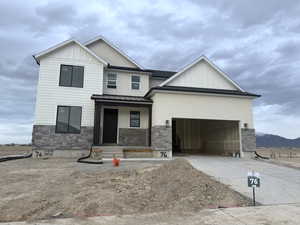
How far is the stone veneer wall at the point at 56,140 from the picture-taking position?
1445 centimetres

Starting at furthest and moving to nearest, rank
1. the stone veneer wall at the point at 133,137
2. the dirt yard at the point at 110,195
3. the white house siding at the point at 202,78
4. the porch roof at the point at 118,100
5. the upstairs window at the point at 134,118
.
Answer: the upstairs window at the point at 134,118 → the stone veneer wall at the point at 133,137 → the white house siding at the point at 202,78 → the porch roof at the point at 118,100 → the dirt yard at the point at 110,195

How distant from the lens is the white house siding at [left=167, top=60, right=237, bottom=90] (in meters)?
15.7

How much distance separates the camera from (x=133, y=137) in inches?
635

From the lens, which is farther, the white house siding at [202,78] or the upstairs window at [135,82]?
the upstairs window at [135,82]

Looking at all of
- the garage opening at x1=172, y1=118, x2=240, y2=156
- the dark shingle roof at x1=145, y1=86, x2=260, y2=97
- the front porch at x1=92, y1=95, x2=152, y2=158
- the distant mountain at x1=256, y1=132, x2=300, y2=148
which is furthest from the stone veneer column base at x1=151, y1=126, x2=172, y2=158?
the distant mountain at x1=256, y1=132, x2=300, y2=148

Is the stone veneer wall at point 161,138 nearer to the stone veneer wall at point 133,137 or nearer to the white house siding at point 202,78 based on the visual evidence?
the stone veneer wall at point 133,137

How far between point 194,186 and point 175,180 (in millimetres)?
711

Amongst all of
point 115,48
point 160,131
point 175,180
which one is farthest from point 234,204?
point 115,48

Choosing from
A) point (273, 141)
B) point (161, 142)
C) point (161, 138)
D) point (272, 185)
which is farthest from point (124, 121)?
point (273, 141)

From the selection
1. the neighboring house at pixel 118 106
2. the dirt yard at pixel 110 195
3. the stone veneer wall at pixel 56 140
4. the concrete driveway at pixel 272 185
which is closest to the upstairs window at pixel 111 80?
the neighboring house at pixel 118 106

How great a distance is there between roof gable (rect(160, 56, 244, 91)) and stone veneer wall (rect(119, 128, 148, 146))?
4608mm

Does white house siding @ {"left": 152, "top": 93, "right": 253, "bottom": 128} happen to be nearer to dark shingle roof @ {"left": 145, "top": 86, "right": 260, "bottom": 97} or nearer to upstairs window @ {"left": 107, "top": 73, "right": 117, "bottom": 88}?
dark shingle roof @ {"left": 145, "top": 86, "right": 260, "bottom": 97}

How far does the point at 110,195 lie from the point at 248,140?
12508 millimetres

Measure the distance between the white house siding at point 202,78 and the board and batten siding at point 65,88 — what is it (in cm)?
612
